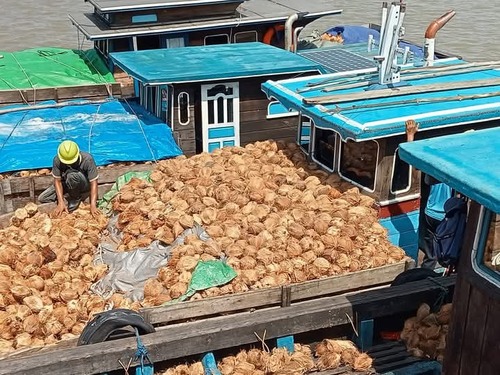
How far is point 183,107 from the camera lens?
11.8m

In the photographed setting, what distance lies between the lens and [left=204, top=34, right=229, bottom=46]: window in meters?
15.8

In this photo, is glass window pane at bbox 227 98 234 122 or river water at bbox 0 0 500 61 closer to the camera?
glass window pane at bbox 227 98 234 122

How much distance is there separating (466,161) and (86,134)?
8.32 metres

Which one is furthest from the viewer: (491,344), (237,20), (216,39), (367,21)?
(367,21)

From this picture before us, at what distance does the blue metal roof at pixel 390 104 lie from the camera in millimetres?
7891

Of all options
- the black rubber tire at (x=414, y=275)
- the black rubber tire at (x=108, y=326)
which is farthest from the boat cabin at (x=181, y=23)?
the black rubber tire at (x=108, y=326)

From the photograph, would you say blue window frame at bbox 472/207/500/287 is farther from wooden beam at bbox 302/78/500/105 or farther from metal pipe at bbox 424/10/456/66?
metal pipe at bbox 424/10/456/66

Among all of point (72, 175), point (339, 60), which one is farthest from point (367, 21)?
point (72, 175)

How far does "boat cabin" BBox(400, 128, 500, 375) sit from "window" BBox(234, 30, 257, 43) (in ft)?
37.6

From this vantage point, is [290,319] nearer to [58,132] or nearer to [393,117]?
[393,117]

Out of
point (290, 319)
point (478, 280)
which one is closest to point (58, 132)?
point (290, 319)

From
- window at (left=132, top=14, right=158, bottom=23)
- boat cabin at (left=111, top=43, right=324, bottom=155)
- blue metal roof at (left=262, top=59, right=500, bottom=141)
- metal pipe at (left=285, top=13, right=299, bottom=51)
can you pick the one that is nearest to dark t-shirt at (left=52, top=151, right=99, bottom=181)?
boat cabin at (left=111, top=43, right=324, bottom=155)

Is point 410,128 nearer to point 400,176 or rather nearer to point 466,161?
point 400,176

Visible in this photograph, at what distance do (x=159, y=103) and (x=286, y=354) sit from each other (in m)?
7.36
